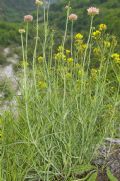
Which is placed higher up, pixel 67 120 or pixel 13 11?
pixel 67 120

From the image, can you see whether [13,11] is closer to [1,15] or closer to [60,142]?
[1,15]

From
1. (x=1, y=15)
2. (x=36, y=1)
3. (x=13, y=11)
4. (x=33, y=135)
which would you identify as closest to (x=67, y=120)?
(x=33, y=135)

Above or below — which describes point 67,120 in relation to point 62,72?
below


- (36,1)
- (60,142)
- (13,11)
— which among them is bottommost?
(13,11)

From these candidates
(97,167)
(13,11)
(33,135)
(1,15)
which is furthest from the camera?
(13,11)

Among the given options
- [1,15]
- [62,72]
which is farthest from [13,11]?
[62,72]

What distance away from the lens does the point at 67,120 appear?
3.80 meters

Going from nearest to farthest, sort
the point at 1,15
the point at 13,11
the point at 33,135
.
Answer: the point at 33,135
the point at 1,15
the point at 13,11

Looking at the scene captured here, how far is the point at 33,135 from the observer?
3598 mm

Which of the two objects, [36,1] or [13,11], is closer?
[36,1]

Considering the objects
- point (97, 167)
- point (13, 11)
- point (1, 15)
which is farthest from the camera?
point (13, 11)

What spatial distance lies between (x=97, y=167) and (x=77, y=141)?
0.28m

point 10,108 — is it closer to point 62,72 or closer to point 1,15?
point 62,72

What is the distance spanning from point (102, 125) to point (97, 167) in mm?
367
